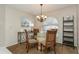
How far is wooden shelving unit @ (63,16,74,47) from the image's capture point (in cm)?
178

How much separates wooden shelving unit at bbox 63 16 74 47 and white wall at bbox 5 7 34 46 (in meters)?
0.63

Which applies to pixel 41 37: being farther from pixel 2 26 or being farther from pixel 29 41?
pixel 2 26

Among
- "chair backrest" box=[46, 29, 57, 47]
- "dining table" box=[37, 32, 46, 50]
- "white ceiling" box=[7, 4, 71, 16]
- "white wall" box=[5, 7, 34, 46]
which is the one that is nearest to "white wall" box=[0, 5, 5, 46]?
"white wall" box=[5, 7, 34, 46]

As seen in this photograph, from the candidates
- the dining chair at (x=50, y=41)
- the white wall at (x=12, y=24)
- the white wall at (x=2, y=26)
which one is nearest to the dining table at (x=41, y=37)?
the dining chair at (x=50, y=41)

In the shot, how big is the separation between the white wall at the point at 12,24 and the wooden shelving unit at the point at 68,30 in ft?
2.08

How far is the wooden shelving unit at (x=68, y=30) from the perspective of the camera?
1.78 meters

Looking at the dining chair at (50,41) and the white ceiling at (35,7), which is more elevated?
the white ceiling at (35,7)

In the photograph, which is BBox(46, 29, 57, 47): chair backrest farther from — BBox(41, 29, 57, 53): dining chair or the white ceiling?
the white ceiling

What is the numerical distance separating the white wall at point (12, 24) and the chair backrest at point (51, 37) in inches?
16.2

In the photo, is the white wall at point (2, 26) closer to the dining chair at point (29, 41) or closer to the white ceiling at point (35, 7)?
the white ceiling at point (35, 7)

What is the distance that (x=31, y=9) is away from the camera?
71.9 inches

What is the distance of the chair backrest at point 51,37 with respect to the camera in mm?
1796

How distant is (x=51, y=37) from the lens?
180 cm
